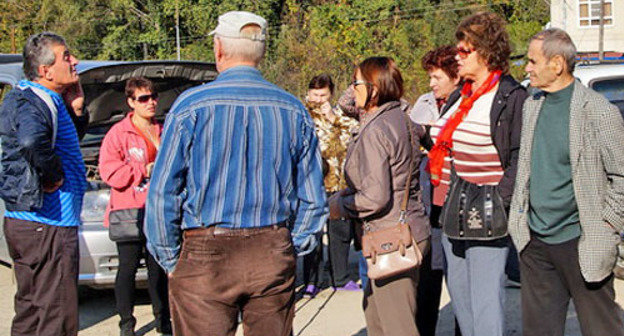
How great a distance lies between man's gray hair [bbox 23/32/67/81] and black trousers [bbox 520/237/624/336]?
2.76 meters

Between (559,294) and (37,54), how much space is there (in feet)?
10.0

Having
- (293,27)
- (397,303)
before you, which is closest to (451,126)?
(397,303)

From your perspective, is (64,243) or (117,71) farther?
(117,71)

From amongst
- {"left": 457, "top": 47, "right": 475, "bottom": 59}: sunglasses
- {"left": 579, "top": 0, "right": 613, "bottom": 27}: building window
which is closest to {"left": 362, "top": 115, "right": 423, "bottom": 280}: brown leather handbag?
{"left": 457, "top": 47, "right": 475, "bottom": 59}: sunglasses

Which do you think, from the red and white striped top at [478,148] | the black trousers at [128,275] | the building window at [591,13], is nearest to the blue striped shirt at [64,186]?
the black trousers at [128,275]

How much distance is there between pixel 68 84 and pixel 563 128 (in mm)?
2683

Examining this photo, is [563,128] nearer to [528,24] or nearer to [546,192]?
[546,192]

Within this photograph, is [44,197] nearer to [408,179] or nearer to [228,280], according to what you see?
[228,280]

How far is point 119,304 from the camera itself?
5.52 metres

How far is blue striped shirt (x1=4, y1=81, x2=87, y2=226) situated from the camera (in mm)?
4223

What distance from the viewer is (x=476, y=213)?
3.94 meters

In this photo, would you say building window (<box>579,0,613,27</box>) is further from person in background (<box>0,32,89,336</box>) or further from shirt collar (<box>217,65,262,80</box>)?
shirt collar (<box>217,65,262,80</box>)

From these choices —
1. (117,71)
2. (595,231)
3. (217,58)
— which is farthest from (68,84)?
(595,231)

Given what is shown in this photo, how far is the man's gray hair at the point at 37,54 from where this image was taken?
423cm
